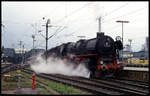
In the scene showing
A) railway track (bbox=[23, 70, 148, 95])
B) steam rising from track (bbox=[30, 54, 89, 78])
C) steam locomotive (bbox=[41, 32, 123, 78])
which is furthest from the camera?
steam rising from track (bbox=[30, 54, 89, 78])

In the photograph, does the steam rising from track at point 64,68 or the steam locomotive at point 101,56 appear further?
the steam rising from track at point 64,68

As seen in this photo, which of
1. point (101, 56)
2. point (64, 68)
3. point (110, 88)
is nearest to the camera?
point (110, 88)

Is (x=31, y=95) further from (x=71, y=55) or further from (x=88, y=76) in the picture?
(x=71, y=55)

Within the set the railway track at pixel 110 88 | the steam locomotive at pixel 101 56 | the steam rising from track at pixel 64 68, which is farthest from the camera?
the steam rising from track at pixel 64 68

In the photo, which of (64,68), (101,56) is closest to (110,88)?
(101,56)

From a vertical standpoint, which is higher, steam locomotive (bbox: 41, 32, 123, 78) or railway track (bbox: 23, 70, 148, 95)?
steam locomotive (bbox: 41, 32, 123, 78)

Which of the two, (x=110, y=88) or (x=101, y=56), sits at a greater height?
(x=101, y=56)

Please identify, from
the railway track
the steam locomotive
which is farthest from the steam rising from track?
the railway track

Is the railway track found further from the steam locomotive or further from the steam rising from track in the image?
the steam rising from track

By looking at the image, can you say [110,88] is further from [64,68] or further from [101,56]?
[64,68]

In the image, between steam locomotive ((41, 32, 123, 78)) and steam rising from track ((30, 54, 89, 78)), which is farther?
steam rising from track ((30, 54, 89, 78))

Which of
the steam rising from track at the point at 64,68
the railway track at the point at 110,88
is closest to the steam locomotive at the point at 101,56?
the steam rising from track at the point at 64,68

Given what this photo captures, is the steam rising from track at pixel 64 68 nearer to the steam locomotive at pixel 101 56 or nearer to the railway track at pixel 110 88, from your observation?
the steam locomotive at pixel 101 56

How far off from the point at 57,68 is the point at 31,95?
2191 centimetres
